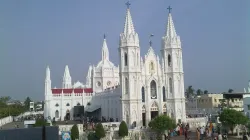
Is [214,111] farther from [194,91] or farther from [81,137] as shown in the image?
[194,91]

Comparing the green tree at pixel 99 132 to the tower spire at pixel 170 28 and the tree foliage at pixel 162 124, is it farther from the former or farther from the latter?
the tower spire at pixel 170 28

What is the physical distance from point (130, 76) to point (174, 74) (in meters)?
7.27

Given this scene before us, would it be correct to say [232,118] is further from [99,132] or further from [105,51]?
[105,51]

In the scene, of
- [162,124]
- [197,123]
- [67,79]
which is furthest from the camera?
[67,79]

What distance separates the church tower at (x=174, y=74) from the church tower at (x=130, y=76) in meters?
4.98

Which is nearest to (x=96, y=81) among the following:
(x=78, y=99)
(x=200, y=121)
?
(x=78, y=99)

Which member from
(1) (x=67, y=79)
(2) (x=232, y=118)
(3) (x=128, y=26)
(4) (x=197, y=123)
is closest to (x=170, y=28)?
(3) (x=128, y=26)

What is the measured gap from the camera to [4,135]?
535 centimetres

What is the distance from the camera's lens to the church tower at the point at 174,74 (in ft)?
161

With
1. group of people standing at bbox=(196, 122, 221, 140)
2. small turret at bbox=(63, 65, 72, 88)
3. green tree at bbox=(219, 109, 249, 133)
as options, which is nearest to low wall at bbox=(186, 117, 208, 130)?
green tree at bbox=(219, 109, 249, 133)

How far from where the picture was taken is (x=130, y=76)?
47000 millimetres

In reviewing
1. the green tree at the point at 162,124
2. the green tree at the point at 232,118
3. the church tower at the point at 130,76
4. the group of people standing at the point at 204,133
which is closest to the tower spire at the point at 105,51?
the church tower at the point at 130,76

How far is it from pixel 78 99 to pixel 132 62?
2860 centimetres

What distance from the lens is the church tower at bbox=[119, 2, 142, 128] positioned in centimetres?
4656
